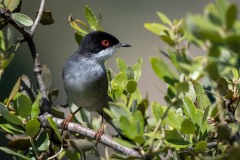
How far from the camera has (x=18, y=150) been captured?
7.88 feet

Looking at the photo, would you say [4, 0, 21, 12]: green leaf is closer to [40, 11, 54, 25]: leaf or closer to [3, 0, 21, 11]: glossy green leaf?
[3, 0, 21, 11]: glossy green leaf

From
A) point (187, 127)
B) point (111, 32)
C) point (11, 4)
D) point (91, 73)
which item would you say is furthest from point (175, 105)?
point (111, 32)

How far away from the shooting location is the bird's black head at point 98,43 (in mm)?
4152

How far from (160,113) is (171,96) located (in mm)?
115

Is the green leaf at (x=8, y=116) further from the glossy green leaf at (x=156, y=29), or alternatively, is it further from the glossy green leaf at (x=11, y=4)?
the glossy green leaf at (x=156, y=29)

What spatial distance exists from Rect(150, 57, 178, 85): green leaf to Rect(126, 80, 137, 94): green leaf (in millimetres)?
767

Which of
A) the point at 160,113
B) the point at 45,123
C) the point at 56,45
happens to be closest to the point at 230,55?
the point at 160,113

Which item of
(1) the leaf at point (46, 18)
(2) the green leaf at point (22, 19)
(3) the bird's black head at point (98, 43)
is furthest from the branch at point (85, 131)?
(3) the bird's black head at point (98, 43)

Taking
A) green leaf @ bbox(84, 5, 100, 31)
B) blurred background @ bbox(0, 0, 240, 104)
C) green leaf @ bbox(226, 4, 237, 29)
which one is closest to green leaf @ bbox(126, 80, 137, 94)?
green leaf @ bbox(84, 5, 100, 31)

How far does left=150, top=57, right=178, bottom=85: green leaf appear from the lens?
4.92ft

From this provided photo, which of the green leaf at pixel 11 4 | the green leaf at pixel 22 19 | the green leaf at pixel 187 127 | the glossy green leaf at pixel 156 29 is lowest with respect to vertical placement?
the green leaf at pixel 187 127

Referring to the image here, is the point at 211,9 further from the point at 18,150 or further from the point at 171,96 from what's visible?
the point at 18,150

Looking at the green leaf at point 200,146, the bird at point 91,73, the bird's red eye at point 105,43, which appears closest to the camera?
the green leaf at point 200,146

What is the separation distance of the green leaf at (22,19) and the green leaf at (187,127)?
999 millimetres
